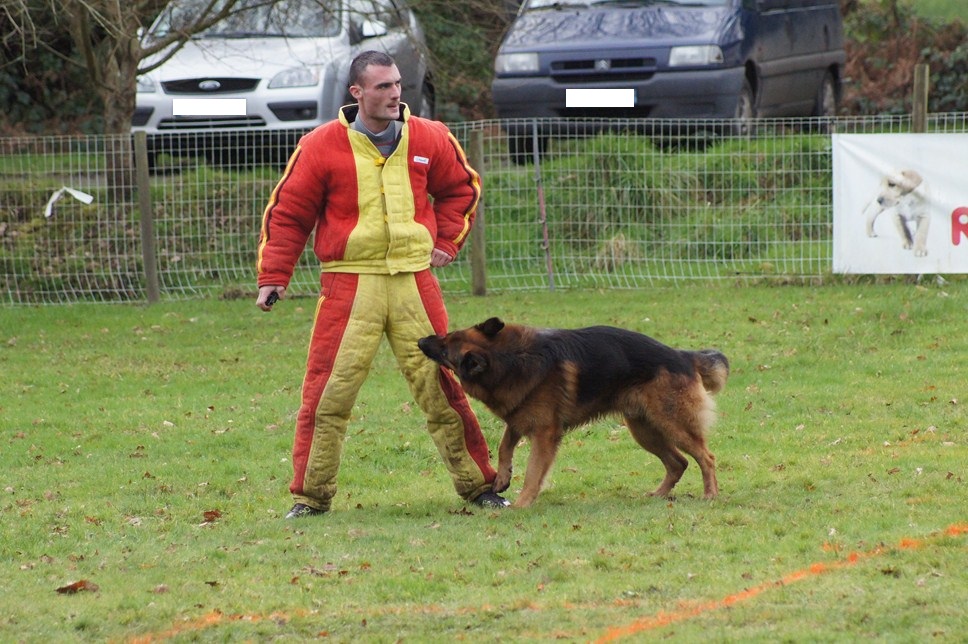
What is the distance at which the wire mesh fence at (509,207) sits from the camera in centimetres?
1366

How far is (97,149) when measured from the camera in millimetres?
13852

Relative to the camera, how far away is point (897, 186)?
1255 cm

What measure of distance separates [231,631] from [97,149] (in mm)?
9890

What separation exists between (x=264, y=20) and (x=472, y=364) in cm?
1007

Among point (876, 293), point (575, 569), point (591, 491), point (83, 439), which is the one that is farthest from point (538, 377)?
point (876, 293)

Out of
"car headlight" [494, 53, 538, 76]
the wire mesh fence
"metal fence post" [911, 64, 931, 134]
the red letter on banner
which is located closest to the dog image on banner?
the red letter on banner

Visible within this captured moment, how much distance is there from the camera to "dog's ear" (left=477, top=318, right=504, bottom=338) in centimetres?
659

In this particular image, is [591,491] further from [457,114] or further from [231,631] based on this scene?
[457,114]

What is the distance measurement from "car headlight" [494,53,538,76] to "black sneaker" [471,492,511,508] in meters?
8.84

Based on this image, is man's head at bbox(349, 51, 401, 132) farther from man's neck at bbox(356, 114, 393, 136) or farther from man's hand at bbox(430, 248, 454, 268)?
man's hand at bbox(430, 248, 454, 268)

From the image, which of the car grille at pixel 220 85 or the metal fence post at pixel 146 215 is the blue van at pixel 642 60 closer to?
the car grille at pixel 220 85

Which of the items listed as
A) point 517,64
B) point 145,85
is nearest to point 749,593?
point 517,64

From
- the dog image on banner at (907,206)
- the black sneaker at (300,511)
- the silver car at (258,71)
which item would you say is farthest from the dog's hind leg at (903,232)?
the black sneaker at (300,511)

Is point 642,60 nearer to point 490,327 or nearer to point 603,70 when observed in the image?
point 603,70
